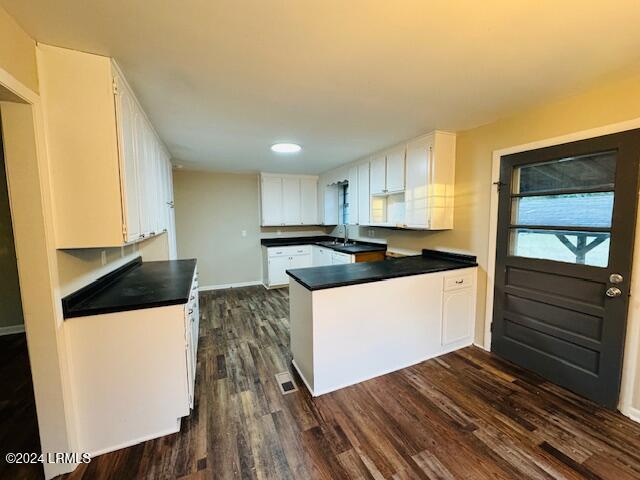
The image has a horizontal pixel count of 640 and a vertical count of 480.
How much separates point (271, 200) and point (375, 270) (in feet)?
10.5

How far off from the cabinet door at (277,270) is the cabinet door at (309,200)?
937 millimetres

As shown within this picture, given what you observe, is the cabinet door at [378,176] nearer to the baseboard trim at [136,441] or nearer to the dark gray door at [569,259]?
the dark gray door at [569,259]

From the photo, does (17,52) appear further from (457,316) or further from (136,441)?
(457,316)

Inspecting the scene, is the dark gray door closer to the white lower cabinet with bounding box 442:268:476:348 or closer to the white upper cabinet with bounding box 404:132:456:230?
the white lower cabinet with bounding box 442:268:476:348

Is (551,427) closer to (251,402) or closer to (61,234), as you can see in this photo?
(251,402)

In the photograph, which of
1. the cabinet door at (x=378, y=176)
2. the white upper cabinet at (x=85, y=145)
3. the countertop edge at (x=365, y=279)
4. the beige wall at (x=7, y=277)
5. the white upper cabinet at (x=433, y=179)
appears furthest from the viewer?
the cabinet door at (x=378, y=176)

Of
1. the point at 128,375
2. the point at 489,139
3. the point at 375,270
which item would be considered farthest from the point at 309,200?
the point at 128,375

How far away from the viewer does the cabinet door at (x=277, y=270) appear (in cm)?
498

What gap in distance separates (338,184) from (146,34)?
13.1ft

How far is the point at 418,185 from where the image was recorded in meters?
2.98

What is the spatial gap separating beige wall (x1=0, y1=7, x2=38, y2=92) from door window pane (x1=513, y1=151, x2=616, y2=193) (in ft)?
11.0

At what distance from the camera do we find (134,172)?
5.97 feet

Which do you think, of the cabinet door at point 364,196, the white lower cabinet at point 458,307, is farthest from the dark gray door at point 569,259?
the cabinet door at point 364,196

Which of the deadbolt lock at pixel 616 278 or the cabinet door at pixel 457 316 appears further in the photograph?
the cabinet door at pixel 457 316
